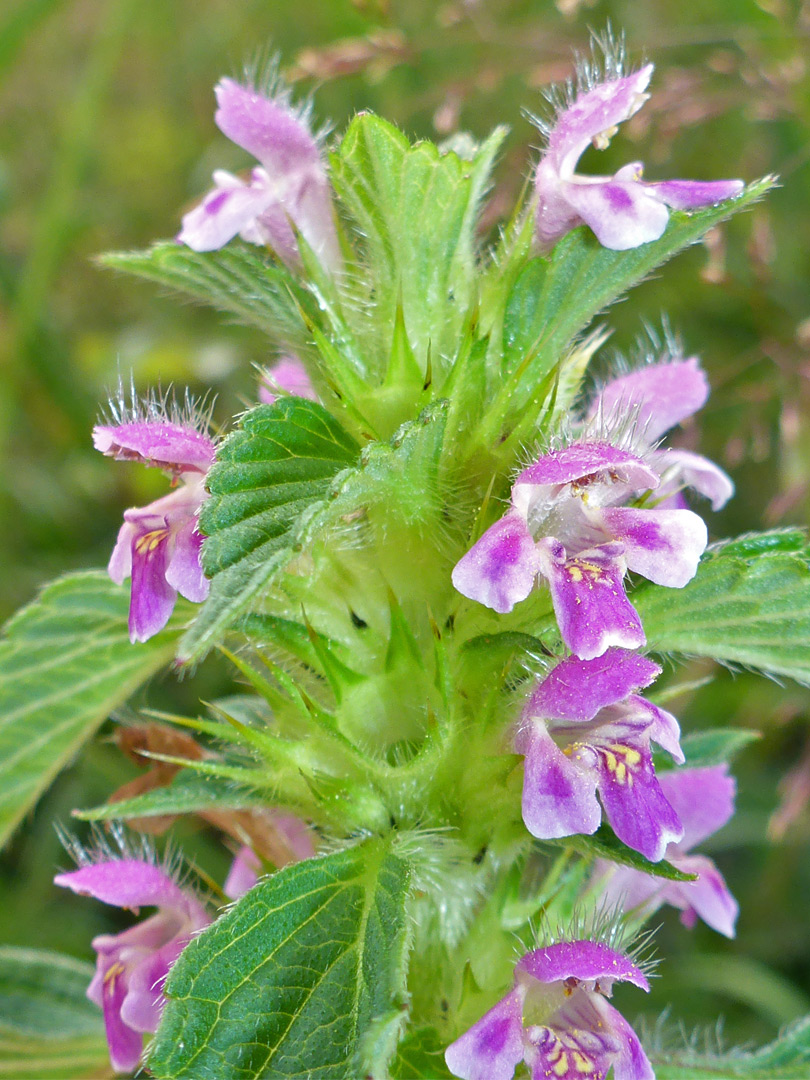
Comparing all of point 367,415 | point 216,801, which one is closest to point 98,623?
point 216,801

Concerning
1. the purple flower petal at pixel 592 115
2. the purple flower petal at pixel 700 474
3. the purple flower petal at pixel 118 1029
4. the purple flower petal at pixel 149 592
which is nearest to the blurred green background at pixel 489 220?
the purple flower petal at pixel 700 474

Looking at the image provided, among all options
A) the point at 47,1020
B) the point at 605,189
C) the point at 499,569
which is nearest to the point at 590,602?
the point at 499,569

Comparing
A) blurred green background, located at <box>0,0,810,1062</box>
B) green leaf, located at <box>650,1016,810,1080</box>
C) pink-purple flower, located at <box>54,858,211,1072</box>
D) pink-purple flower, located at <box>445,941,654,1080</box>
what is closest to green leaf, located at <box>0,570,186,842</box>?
pink-purple flower, located at <box>54,858,211,1072</box>

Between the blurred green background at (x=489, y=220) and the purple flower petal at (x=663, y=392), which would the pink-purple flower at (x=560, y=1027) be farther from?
the blurred green background at (x=489, y=220)

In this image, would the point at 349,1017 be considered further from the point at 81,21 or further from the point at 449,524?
the point at 81,21

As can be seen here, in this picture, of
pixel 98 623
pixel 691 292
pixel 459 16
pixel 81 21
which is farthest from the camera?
pixel 81 21

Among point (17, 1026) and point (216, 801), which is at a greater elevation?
point (216, 801)

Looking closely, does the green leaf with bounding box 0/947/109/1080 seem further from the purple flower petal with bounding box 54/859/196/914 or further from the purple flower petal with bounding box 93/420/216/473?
the purple flower petal with bounding box 93/420/216/473
